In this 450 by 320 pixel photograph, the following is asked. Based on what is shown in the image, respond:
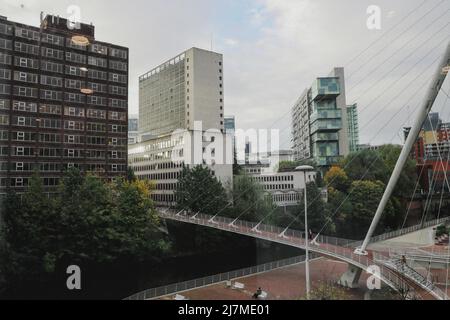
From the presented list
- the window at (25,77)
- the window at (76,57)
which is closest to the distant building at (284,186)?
the window at (76,57)

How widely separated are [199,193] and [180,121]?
27.5ft

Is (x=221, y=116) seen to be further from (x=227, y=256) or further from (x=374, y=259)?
(x=374, y=259)

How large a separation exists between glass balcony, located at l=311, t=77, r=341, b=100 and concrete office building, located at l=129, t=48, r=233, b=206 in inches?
228

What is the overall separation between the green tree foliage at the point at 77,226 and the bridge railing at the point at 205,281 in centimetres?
200

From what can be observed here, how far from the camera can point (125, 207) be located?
41.9 ft

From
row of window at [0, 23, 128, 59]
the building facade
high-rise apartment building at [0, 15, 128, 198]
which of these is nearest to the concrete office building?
the building facade

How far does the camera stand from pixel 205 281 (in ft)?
39.0

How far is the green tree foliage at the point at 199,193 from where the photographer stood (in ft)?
51.1

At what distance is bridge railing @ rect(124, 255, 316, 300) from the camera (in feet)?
35.3

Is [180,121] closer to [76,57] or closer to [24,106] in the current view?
[76,57]

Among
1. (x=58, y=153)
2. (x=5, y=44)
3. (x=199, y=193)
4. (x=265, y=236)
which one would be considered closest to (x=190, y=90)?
(x=199, y=193)

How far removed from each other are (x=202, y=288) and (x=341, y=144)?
13138 millimetres

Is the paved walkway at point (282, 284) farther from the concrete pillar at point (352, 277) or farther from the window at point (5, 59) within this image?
the window at point (5, 59)
